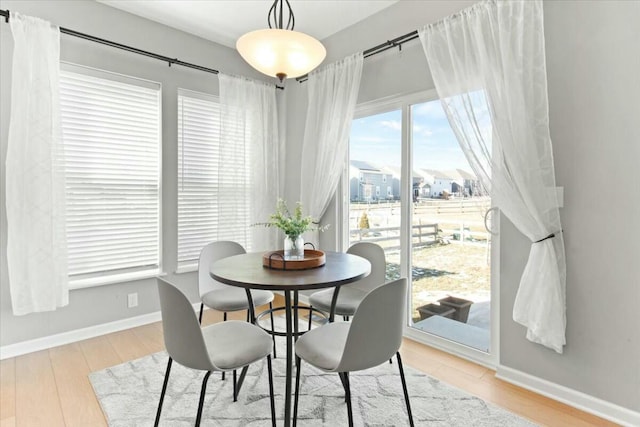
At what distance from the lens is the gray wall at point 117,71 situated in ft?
8.29

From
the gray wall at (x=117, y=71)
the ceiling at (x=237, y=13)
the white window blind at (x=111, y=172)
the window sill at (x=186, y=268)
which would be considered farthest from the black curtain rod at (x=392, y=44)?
the window sill at (x=186, y=268)

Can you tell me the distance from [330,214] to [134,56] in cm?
233

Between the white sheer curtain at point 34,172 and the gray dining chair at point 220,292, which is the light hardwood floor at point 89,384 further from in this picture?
the gray dining chair at point 220,292

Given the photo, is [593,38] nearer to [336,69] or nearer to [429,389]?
[336,69]

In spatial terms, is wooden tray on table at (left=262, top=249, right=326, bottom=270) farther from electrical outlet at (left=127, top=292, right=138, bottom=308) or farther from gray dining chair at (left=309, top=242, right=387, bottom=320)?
electrical outlet at (left=127, top=292, right=138, bottom=308)

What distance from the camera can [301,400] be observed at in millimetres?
1995

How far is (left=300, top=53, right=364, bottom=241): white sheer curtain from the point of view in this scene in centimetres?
312

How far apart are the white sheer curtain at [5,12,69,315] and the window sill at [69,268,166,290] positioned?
0.81 ft

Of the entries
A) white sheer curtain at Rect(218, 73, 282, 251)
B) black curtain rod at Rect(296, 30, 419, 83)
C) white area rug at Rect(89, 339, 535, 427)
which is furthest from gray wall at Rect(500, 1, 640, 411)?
white sheer curtain at Rect(218, 73, 282, 251)

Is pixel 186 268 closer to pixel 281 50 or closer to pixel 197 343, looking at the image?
pixel 197 343

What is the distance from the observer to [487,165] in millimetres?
2217

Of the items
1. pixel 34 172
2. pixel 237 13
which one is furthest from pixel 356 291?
pixel 237 13

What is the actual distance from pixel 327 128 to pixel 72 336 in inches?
112

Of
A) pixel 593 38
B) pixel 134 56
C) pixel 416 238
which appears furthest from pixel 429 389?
pixel 134 56
